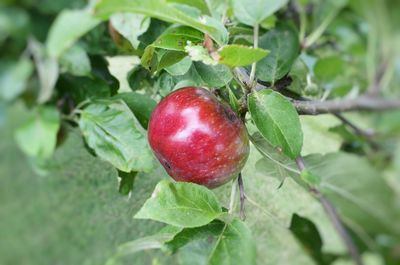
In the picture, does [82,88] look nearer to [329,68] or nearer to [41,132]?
[41,132]

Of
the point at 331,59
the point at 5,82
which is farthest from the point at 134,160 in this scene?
the point at 5,82

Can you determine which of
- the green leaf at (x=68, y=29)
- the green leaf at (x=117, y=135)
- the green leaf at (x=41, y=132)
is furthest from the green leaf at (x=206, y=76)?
the green leaf at (x=41, y=132)

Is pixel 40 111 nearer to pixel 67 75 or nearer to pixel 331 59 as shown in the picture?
pixel 67 75

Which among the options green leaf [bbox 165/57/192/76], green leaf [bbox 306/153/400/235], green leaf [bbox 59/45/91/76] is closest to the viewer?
green leaf [bbox 306/153/400/235]

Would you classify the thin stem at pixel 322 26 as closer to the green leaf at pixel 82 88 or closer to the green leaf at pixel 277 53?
the green leaf at pixel 277 53

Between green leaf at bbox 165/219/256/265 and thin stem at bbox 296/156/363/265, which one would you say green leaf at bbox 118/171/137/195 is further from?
thin stem at bbox 296/156/363/265

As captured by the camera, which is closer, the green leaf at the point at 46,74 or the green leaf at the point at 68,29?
the green leaf at the point at 68,29

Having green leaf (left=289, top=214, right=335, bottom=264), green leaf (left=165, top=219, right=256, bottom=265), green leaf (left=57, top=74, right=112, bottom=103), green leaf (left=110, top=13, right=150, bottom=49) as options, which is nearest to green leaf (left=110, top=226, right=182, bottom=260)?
green leaf (left=165, top=219, right=256, bottom=265)
